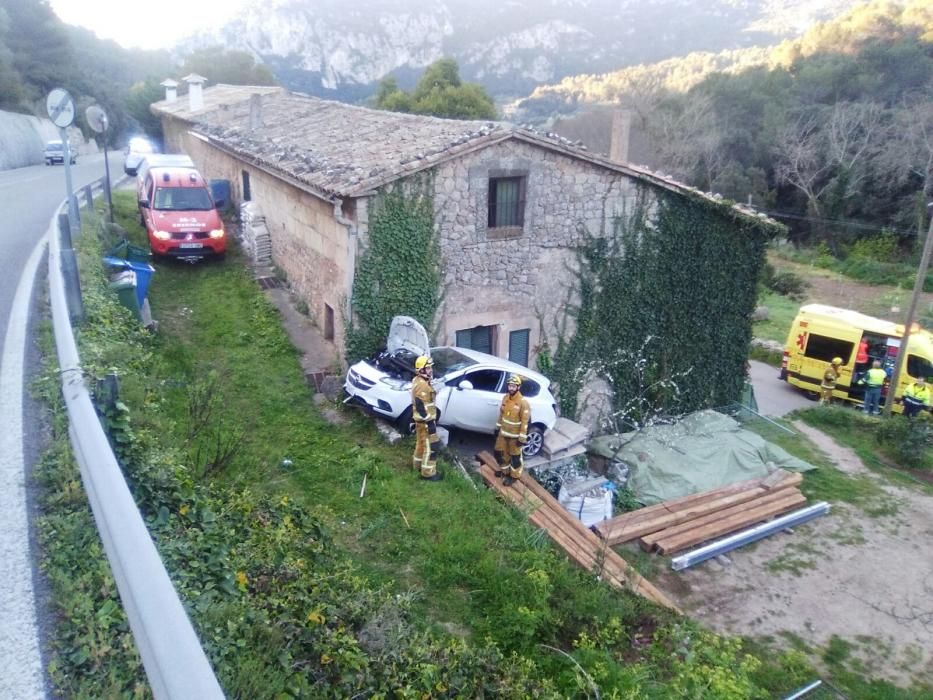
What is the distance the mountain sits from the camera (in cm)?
9619

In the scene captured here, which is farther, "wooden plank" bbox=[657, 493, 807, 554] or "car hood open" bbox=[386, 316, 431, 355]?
"car hood open" bbox=[386, 316, 431, 355]

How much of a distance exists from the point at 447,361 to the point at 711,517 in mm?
5407

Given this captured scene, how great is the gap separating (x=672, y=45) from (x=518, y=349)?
3861 inches

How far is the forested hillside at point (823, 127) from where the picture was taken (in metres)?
38.1

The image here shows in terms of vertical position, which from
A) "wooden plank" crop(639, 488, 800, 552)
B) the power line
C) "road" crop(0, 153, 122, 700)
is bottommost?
"wooden plank" crop(639, 488, 800, 552)

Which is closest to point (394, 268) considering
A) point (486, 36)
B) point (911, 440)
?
point (911, 440)

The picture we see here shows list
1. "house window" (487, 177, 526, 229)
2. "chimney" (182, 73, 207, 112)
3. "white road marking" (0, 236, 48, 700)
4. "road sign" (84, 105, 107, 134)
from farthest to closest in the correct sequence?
"chimney" (182, 73, 207, 112) → "road sign" (84, 105, 107, 134) → "house window" (487, 177, 526, 229) → "white road marking" (0, 236, 48, 700)

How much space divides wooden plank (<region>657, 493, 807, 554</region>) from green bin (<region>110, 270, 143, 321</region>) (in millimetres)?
9782

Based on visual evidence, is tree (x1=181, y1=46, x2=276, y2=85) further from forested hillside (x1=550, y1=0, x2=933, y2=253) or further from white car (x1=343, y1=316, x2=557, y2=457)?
white car (x1=343, y1=316, x2=557, y2=457)

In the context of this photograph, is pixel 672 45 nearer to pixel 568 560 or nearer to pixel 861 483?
pixel 861 483

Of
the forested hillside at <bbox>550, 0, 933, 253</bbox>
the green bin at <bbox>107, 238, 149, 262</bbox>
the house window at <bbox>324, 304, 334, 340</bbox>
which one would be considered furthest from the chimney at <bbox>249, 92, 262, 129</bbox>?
the forested hillside at <bbox>550, 0, 933, 253</bbox>

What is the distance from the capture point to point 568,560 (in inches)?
366

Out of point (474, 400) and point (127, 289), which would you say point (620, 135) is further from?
point (127, 289)

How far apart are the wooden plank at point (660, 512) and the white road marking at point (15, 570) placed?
26.3ft
